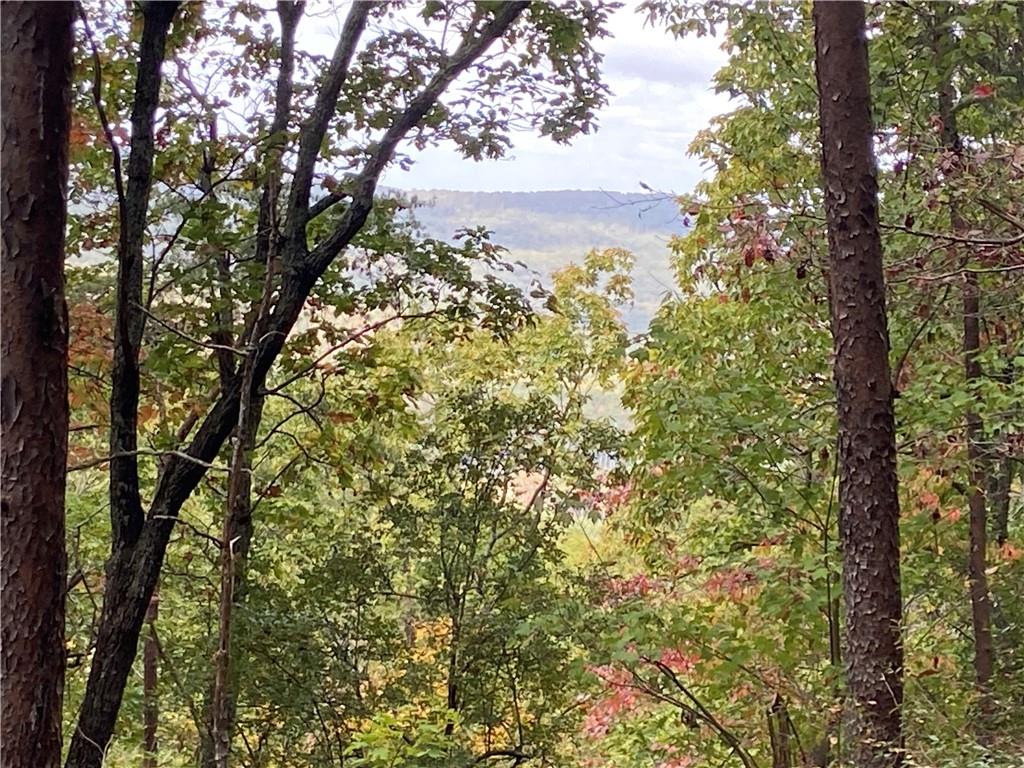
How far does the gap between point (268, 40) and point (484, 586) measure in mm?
3209

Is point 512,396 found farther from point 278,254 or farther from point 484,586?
→ point 278,254

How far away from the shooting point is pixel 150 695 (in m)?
4.95

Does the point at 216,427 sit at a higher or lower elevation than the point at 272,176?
lower

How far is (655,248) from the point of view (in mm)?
7195

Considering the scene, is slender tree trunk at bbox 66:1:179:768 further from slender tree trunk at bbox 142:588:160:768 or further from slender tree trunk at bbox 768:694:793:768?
slender tree trunk at bbox 768:694:793:768

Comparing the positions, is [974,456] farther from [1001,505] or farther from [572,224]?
[572,224]

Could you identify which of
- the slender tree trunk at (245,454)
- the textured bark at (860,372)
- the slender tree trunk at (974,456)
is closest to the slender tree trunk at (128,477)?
the slender tree trunk at (245,454)

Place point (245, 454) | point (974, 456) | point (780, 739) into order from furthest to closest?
point (780, 739) → point (974, 456) → point (245, 454)

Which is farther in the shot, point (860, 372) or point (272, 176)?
point (272, 176)

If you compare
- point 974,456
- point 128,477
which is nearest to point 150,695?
point 128,477

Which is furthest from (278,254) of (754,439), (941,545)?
(941,545)

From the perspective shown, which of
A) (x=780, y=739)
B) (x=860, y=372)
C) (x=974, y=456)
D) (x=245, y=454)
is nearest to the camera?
(x=860, y=372)

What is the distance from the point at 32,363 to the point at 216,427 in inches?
62.6

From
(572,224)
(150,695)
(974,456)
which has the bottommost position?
(150,695)
